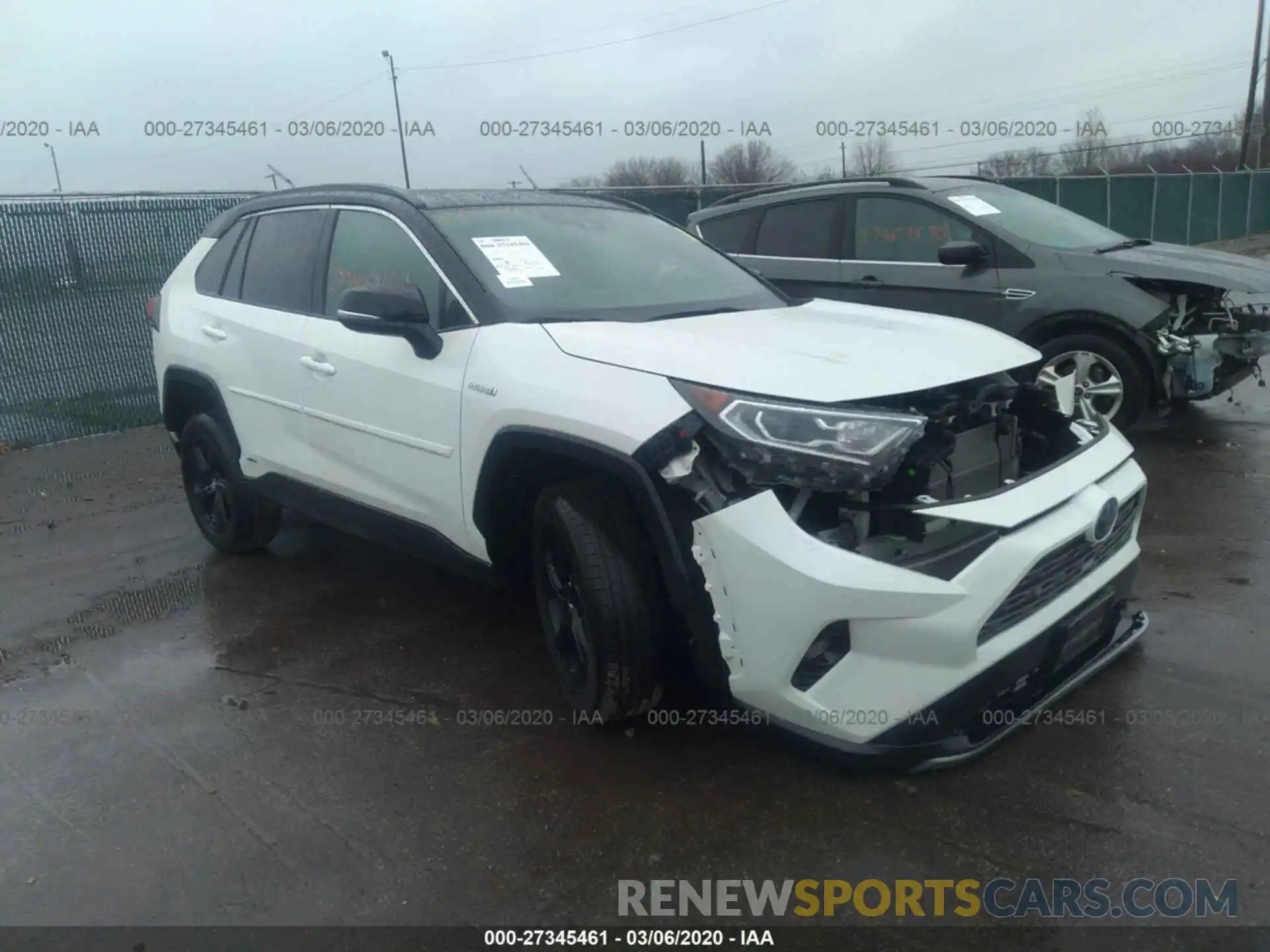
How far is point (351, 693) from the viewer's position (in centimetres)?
385

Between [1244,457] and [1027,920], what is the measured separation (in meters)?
4.75

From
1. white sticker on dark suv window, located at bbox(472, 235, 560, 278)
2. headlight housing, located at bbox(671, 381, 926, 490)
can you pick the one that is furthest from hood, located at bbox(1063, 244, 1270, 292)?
headlight housing, located at bbox(671, 381, 926, 490)

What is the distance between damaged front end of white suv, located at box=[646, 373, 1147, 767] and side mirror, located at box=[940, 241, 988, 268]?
3.82 meters

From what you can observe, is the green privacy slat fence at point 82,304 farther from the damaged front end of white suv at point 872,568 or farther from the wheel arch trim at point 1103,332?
the damaged front end of white suv at point 872,568

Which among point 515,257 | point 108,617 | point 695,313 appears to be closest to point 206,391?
Answer: point 108,617

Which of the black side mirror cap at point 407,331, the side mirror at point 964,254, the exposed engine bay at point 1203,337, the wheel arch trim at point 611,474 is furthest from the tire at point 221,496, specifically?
the exposed engine bay at point 1203,337

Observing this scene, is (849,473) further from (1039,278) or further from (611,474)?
(1039,278)

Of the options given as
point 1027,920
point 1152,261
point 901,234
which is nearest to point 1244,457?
point 1152,261

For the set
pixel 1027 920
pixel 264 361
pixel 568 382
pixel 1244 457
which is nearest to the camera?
pixel 1027 920

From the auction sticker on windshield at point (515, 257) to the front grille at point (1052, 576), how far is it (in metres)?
1.94

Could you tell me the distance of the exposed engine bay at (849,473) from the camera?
8.80ft

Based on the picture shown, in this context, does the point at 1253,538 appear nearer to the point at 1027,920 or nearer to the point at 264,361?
the point at 1027,920

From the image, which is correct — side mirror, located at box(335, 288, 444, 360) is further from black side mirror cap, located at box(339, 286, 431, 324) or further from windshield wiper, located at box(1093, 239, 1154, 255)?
windshield wiper, located at box(1093, 239, 1154, 255)

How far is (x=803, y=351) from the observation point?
3.12m
